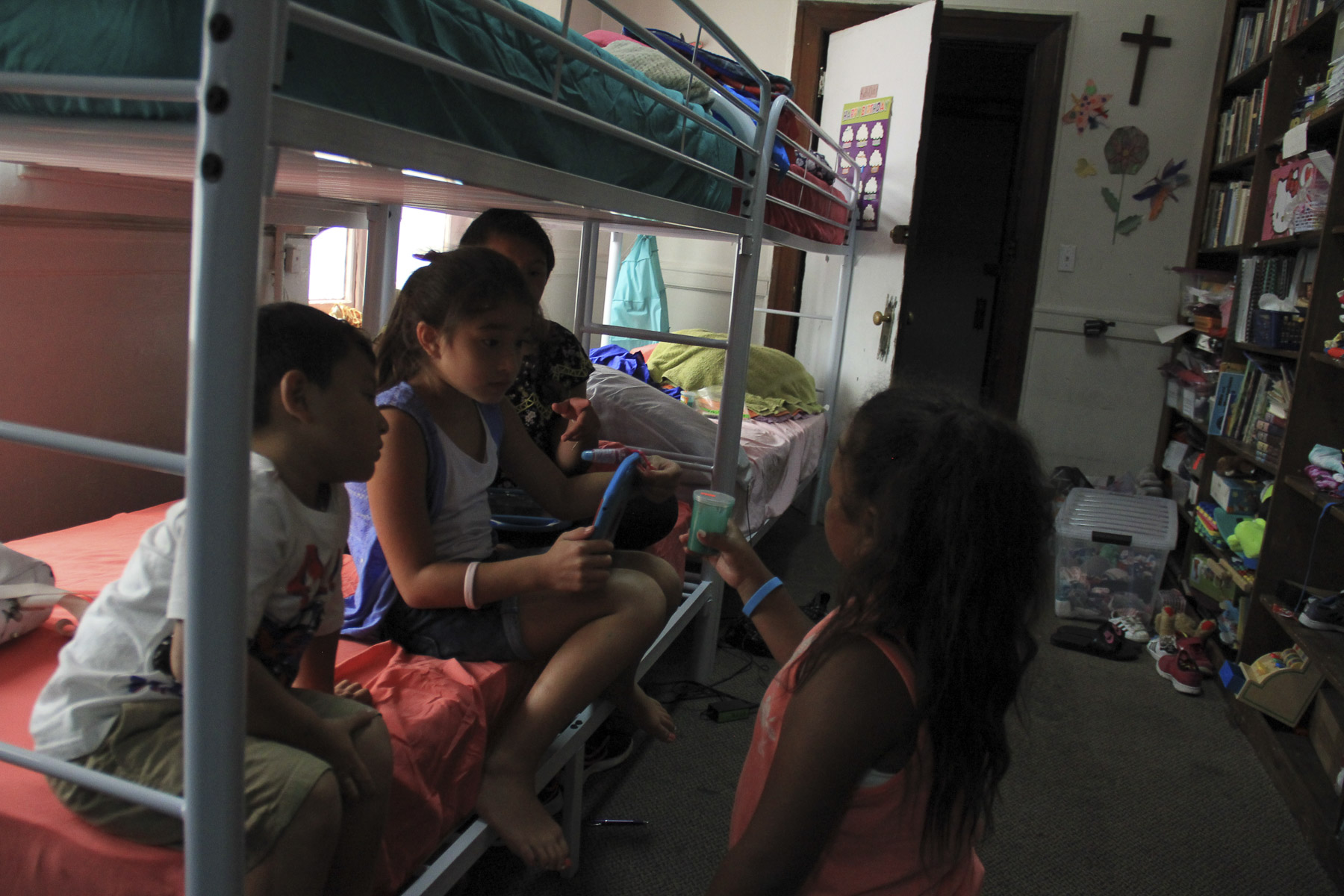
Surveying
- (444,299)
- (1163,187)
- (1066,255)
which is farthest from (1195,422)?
(444,299)

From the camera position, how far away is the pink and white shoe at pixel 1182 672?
8.45 ft

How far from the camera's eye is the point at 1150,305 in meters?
3.91

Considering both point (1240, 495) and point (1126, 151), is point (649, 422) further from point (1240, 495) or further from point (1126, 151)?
point (1126, 151)

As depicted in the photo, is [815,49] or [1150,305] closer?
[1150,305]

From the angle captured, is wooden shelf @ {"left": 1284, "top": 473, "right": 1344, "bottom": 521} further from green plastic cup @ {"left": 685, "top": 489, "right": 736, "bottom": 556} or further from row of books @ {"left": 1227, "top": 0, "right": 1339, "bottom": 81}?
green plastic cup @ {"left": 685, "top": 489, "right": 736, "bottom": 556}

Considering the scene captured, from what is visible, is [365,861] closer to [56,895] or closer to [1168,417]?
[56,895]

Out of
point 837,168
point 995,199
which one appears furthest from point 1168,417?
point 995,199

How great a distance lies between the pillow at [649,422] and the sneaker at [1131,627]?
1.35m

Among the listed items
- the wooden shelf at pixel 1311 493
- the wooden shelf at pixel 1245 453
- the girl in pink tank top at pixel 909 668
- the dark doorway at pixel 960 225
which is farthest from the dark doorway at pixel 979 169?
the girl in pink tank top at pixel 909 668

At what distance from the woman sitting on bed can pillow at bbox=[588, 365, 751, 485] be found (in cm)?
49

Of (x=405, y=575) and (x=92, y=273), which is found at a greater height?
(x=92, y=273)

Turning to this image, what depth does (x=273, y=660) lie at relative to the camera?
3.01 feet

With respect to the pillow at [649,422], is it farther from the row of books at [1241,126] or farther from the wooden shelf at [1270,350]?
the row of books at [1241,126]

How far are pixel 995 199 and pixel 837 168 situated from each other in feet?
6.45
